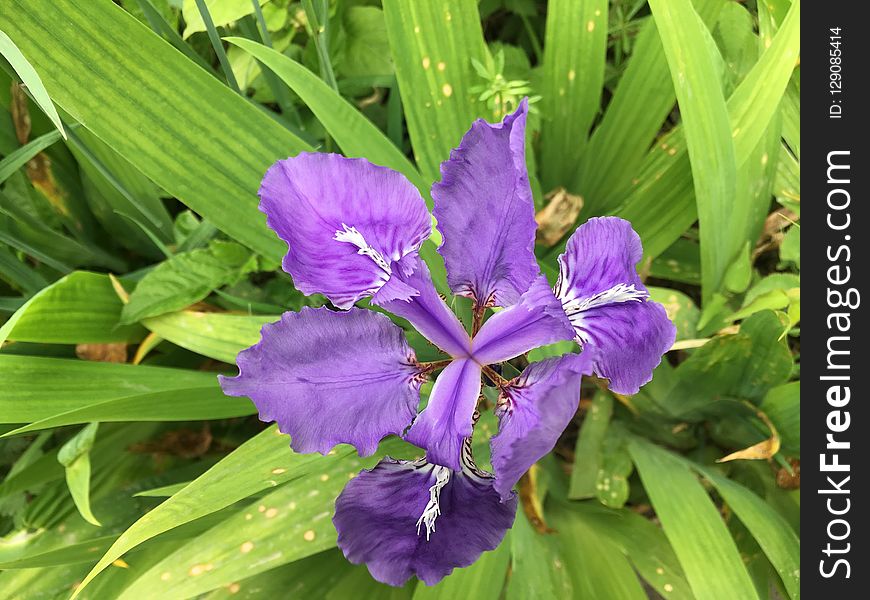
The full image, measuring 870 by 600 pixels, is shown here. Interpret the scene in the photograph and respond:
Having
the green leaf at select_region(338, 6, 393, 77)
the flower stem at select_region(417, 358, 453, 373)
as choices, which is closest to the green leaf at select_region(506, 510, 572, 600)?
the flower stem at select_region(417, 358, 453, 373)

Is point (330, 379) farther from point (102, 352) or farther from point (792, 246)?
point (792, 246)

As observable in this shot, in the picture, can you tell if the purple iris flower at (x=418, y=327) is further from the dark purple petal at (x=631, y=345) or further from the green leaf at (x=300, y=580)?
the green leaf at (x=300, y=580)

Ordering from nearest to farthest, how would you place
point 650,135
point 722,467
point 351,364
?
point 351,364 → point 650,135 → point 722,467

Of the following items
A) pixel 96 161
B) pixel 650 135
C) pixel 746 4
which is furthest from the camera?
pixel 746 4

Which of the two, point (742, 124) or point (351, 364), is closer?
point (351, 364)

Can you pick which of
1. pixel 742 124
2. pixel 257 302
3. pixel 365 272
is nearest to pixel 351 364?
pixel 365 272

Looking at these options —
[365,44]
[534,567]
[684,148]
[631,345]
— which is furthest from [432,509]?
[365,44]
